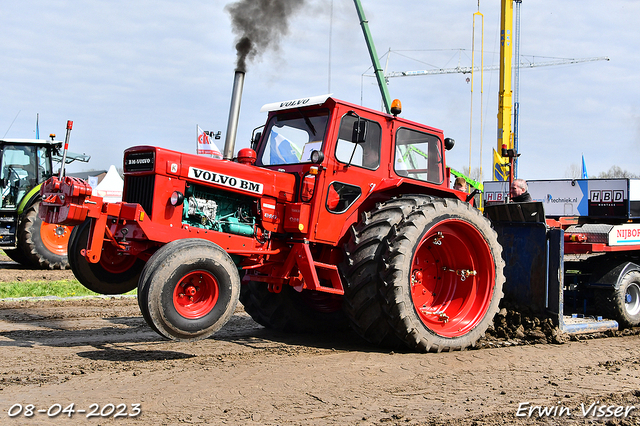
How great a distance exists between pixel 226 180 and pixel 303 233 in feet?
2.99

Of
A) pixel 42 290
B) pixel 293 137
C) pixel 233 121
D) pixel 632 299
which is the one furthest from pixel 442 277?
pixel 42 290

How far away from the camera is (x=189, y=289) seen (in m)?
5.06

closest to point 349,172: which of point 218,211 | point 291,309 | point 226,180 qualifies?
point 226,180

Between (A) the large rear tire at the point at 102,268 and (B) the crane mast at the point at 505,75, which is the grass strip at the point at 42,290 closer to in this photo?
(A) the large rear tire at the point at 102,268

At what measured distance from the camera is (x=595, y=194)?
14.4 meters

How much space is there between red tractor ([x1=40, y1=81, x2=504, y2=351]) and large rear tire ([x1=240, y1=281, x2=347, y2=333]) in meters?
0.02

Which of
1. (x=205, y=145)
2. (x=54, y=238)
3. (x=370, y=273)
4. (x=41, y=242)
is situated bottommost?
(x=370, y=273)

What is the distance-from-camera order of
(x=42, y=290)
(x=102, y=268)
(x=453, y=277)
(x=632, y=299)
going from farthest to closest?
(x=42, y=290) → (x=632, y=299) → (x=453, y=277) → (x=102, y=268)

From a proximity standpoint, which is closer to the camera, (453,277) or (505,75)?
(453,277)

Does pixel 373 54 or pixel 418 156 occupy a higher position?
pixel 373 54

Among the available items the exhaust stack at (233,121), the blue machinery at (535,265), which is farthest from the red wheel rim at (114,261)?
the blue machinery at (535,265)

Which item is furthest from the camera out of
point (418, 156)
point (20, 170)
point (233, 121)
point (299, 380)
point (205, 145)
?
point (205, 145)

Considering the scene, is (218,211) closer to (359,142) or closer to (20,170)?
(359,142)

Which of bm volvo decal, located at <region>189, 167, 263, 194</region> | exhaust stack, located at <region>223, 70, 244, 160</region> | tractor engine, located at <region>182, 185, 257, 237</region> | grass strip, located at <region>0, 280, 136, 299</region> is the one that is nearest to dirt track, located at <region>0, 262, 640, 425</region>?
tractor engine, located at <region>182, 185, 257, 237</region>
